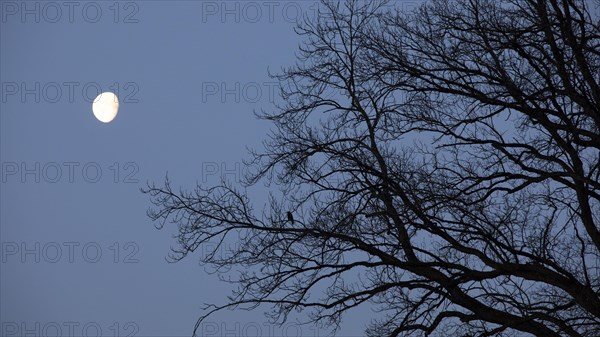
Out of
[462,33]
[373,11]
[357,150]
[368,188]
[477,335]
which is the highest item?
[373,11]

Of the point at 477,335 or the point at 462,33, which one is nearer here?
the point at 477,335

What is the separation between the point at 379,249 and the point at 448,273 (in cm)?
85

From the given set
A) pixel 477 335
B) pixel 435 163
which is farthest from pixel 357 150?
pixel 477 335

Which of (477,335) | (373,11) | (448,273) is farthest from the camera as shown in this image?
(373,11)

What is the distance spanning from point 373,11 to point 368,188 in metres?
2.64

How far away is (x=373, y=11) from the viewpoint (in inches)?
439

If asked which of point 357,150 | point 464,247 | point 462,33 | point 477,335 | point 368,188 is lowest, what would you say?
point 477,335

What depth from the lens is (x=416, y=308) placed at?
9.59m

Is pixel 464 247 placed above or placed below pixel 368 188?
below

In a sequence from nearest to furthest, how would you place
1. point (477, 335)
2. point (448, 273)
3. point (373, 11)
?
1. point (477, 335)
2. point (448, 273)
3. point (373, 11)

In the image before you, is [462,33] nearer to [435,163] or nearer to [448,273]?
[435,163]

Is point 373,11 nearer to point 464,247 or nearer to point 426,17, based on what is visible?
point 426,17

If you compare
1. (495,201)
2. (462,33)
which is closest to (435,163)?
(495,201)

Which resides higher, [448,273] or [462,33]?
[462,33]
